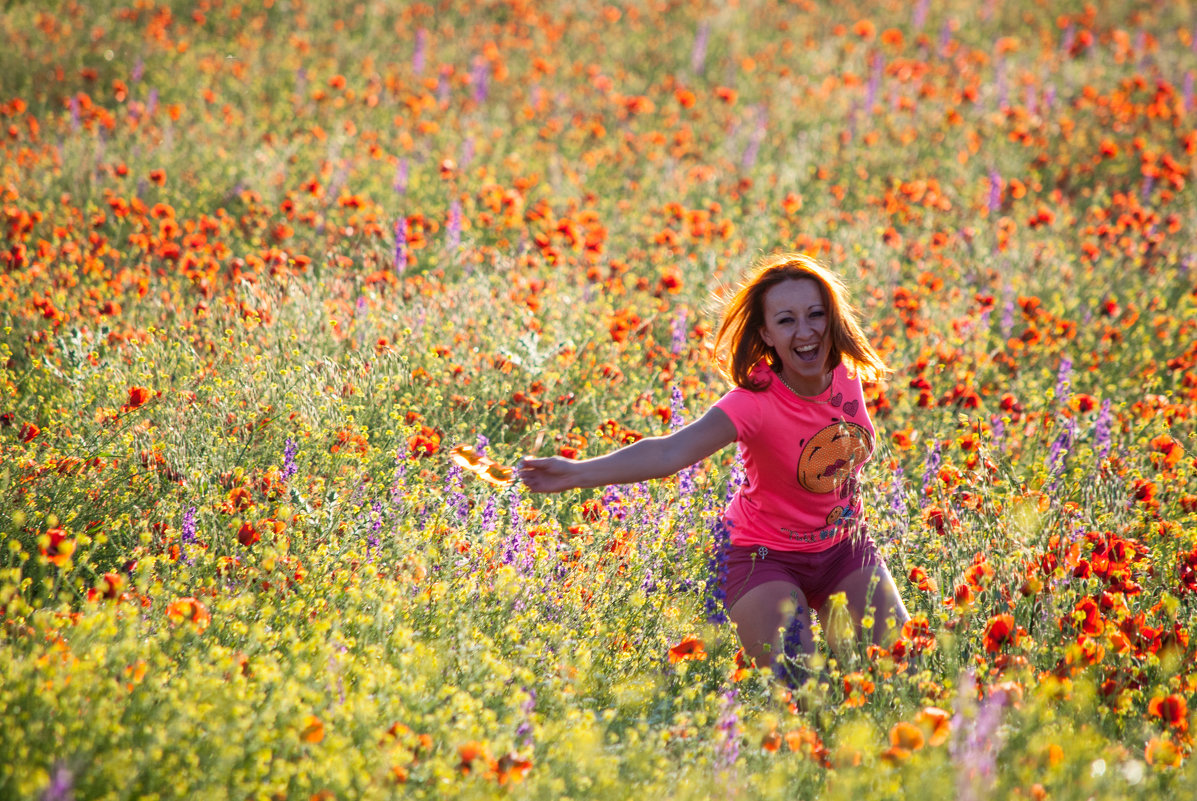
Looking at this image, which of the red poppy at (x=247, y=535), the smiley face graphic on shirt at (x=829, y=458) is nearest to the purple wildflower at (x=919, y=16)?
the smiley face graphic on shirt at (x=829, y=458)

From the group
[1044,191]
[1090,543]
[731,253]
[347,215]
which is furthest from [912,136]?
[1090,543]

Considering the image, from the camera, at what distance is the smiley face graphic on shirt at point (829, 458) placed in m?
2.90

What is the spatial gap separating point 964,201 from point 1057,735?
5700mm

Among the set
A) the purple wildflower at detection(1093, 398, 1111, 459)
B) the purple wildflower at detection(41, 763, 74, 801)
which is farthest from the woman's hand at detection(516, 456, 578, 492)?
the purple wildflower at detection(1093, 398, 1111, 459)

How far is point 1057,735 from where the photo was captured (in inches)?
82.1

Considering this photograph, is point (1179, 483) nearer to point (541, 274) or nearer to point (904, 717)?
point (904, 717)

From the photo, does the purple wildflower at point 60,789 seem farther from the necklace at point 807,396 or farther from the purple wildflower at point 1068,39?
the purple wildflower at point 1068,39

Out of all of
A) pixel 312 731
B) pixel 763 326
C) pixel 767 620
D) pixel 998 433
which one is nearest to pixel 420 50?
pixel 763 326

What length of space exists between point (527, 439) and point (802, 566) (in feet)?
4.39

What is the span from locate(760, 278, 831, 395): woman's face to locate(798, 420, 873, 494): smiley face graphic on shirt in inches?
6.3

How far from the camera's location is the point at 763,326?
9.93ft

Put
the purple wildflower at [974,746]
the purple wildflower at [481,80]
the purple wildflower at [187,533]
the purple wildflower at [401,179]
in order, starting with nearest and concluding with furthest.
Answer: the purple wildflower at [974,746], the purple wildflower at [187,533], the purple wildflower at [401,179], the purple wildflower at [481,80]

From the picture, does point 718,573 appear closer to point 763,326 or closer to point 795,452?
point 795,452

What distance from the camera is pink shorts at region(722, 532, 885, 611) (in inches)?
113
